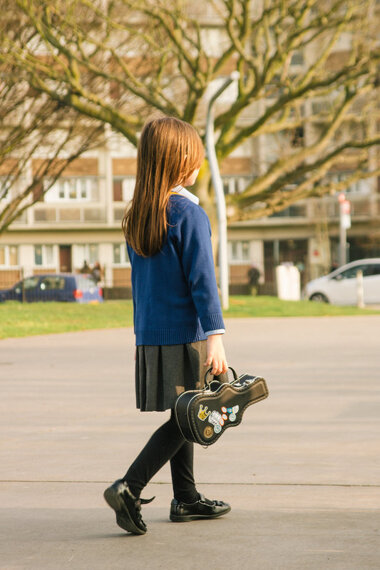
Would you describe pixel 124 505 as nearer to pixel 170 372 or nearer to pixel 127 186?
pixel 170 372

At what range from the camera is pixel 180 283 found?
4.22m

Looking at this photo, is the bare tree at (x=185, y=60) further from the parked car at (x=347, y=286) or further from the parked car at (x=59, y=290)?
the parked car at (x=59, y=290)

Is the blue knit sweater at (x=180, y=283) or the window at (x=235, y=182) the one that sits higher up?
the window at (x=235, y=182)

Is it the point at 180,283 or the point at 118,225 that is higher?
the point at 118,225

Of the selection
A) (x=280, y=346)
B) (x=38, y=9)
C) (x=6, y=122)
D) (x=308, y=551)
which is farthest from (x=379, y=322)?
(x=308, y=551)

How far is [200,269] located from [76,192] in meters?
56.1

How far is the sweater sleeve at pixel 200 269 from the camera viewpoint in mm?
4109

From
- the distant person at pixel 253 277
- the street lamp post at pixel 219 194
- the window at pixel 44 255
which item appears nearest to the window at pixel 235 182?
the window at pixel 44 255

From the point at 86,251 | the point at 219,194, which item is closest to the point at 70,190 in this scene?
the point at 86,251

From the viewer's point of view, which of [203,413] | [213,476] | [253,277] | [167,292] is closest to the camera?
[203,413]

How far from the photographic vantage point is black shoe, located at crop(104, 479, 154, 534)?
13.7 ft

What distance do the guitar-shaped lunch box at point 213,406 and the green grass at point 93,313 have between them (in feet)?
44.5

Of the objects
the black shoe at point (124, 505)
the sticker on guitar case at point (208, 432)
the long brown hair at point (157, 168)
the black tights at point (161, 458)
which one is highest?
the long brown hair at point (157, 168)

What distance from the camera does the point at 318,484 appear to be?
5168 millimetres
